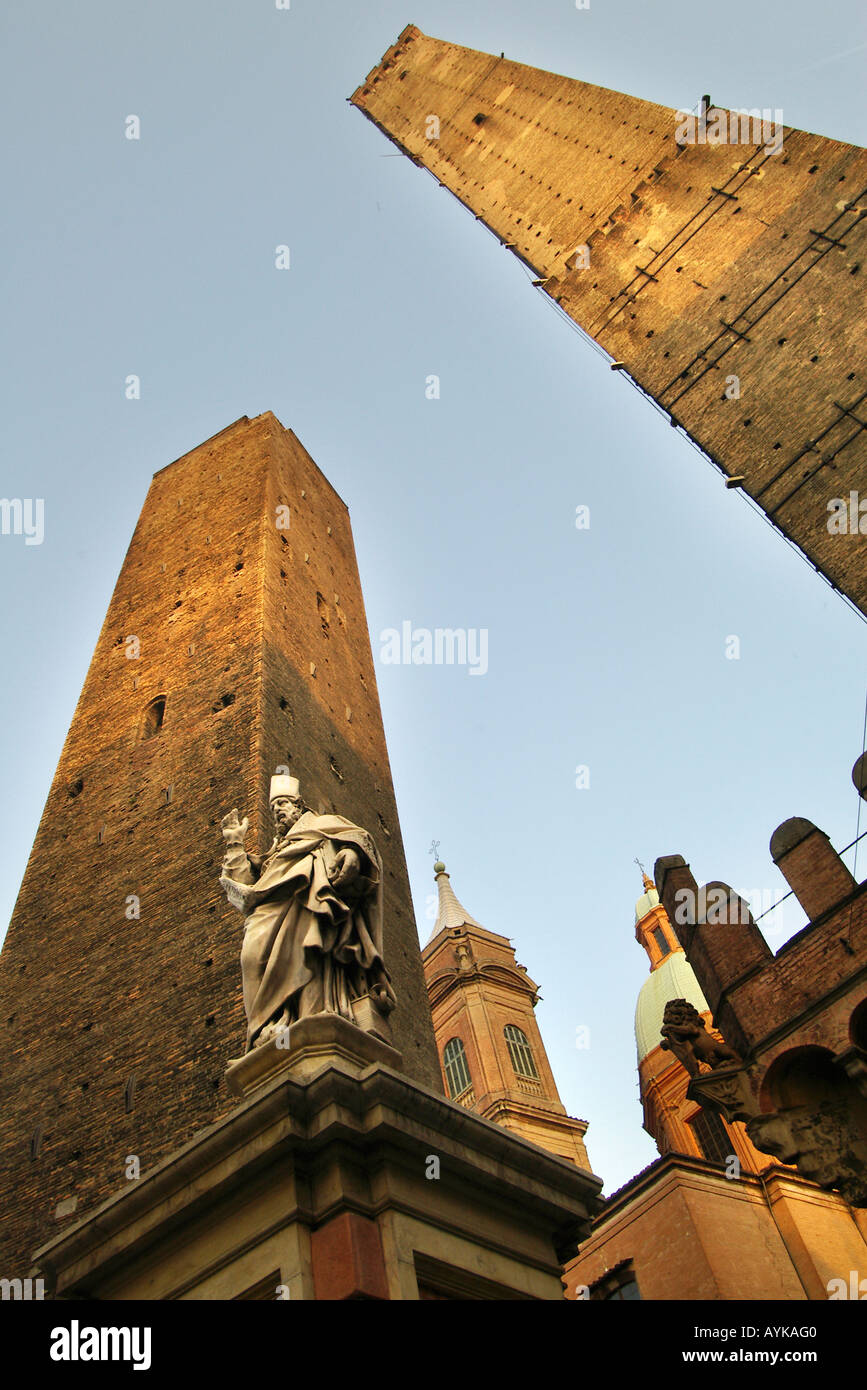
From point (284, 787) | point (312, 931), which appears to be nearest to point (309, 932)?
point (312, 931)

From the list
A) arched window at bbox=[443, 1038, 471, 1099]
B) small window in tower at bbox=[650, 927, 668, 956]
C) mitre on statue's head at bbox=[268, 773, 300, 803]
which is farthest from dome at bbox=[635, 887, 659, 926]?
mitre on statue's head at bbox=[268, 773, 300, 803]

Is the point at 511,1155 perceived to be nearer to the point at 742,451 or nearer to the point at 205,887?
the point at 205,887

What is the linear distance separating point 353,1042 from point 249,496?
15.6m

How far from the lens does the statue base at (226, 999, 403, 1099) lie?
15.5 ft

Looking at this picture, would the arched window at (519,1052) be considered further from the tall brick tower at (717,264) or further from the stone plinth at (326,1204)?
the stone plinth at (326,1204)

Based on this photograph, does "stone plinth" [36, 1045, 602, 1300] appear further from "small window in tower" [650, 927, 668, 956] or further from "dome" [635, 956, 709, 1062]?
"small window in tower" [650, 927, 668, 956]

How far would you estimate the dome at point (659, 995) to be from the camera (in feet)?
113

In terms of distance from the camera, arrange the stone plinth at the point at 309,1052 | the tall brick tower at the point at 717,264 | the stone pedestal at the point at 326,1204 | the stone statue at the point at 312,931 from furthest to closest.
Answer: the tall brick tower at the point at 717,264 < the stone statue at the point at 312,931 < the stone plinth at the point at 309,1052 < the stone pedestal at the point at 326,1204

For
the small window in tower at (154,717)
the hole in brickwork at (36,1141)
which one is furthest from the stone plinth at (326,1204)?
the small window in tower at (154,717)

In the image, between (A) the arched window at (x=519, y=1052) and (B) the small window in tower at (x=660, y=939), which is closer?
(A) the arched window at (x=519, y=1052)

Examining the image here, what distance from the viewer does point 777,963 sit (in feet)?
38.0

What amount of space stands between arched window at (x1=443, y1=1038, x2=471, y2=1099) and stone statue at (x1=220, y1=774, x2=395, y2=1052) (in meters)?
26.2

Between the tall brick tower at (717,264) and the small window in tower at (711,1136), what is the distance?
16.2 meters
